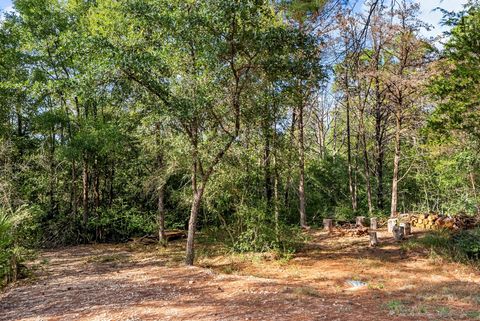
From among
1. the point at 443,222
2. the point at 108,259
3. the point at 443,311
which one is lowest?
the point at 108,259

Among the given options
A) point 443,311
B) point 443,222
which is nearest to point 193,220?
point 443,311

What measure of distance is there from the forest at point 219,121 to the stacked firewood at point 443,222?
1.7 inches

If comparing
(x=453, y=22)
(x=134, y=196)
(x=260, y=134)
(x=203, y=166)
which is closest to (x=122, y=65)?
(x=203, y=166)

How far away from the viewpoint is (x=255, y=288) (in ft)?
18.9

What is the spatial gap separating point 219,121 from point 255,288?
138 inches

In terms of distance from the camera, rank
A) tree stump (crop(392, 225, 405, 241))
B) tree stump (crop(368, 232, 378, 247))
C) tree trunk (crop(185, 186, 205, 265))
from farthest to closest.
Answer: tree stump (crop(392, 225, 405, 241)) < tree stump (crop(368, 232, 378, 247)) < tree trunk (crop(185, 186, 205, 265))

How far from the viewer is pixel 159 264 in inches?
342

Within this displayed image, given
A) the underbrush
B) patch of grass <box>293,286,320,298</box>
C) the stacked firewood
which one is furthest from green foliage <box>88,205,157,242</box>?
the stacked firewood

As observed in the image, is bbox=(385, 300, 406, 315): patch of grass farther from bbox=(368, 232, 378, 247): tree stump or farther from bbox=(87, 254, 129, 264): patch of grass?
bbox=(87, 254, 129, 264): patch of grass

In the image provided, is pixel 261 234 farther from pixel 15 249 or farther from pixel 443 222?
pixel 443 222

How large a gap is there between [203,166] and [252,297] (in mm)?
3851

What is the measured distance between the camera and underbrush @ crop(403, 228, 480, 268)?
7.84 m

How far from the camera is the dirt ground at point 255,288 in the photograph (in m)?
4.54

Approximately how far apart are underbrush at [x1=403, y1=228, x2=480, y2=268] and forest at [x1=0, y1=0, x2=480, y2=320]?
5 centimetres
